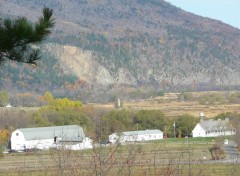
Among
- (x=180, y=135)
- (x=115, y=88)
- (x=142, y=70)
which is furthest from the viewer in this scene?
(x=142, y=70)

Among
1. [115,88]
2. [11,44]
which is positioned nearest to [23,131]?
[11,44]

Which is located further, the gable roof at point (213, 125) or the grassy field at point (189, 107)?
the grassy field at point (189, 107)

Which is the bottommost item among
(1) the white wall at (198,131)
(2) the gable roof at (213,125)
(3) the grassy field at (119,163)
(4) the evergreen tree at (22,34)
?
(1) the white wall at (198,131)

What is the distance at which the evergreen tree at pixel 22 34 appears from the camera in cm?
862

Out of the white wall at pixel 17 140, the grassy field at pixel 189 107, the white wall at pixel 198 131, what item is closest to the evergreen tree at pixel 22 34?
the white wall at pixel 17 140

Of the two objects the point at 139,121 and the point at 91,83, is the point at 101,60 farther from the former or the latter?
the point at 139,121

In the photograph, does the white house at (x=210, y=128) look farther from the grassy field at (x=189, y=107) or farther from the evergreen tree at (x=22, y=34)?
the evergreen tree at (x=22, y=34)

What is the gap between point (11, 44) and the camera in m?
8.77

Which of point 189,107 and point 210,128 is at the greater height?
point 189,107

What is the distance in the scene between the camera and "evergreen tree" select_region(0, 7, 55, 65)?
8.62 metres

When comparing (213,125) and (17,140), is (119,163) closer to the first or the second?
(17,140)

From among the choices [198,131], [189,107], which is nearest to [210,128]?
[198,131]

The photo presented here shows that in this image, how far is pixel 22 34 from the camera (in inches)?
342

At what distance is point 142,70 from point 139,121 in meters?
127
